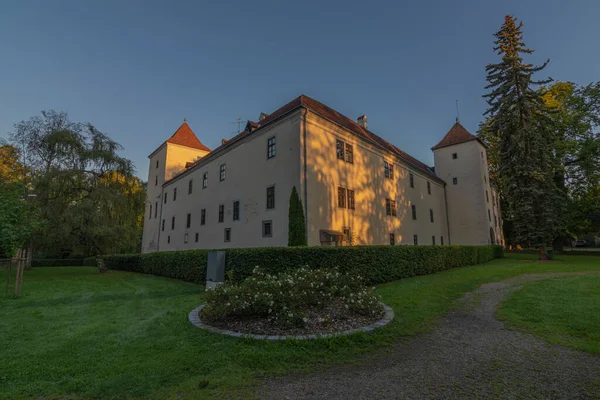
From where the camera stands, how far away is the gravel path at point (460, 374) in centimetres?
344

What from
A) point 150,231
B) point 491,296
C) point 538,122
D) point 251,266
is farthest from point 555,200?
point 150,231

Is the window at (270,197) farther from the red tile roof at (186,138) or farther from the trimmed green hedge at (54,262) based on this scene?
the trimmed green hedge at (54,262)

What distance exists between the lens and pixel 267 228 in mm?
19062

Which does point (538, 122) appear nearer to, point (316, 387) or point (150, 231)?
point (316, 387)

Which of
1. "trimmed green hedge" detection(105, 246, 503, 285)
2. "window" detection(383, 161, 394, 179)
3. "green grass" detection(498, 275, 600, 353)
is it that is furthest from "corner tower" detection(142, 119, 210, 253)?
"green grass" detection(498, 275, 600, 353)

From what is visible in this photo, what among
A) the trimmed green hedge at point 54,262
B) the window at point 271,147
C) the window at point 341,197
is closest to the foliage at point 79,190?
the window at point 271,147

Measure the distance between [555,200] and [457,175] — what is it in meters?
13.4

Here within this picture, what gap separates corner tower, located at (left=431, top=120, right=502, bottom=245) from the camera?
1283 inches

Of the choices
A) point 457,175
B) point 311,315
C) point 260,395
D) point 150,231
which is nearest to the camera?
point 260,395

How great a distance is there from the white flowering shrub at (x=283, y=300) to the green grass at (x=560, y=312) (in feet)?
10.1

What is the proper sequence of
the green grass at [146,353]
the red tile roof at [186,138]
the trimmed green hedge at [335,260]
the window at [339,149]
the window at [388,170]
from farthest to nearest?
the red tile roof at [186,138]
the window at [388,170]
the window at [339,149]
the trimmed green hedge at [335,260]
the green grass at [146,353]

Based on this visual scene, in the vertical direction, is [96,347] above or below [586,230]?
below

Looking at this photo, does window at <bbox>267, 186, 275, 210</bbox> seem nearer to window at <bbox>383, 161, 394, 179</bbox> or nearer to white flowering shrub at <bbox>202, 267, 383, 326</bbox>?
window at <bbox>383, 161, 394, 179</bbox>

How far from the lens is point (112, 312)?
8.10 meters
